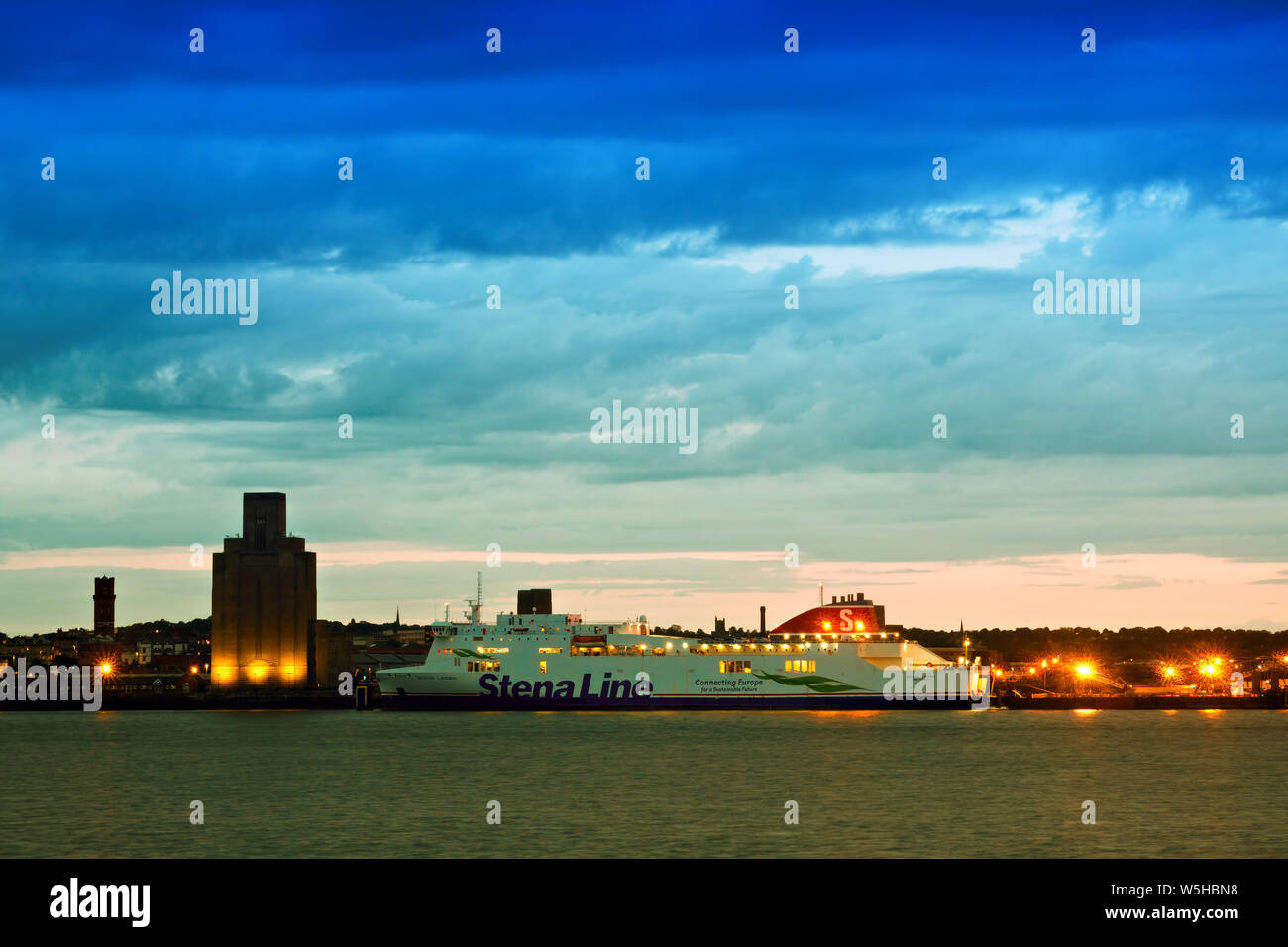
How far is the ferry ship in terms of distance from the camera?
104m

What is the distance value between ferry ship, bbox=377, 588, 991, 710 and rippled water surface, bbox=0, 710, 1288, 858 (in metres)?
11.4

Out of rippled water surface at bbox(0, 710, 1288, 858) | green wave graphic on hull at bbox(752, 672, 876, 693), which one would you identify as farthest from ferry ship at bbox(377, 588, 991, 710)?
rippled water surface at bbox(0, 710, 1288, 858)

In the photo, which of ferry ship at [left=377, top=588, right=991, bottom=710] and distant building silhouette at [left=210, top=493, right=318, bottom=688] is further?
distant building silhouette at [left=210, top=493, right=318, bottom=688]

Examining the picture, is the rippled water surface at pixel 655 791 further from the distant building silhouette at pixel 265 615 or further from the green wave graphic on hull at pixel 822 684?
the distant building silhouette at pixel 265 615

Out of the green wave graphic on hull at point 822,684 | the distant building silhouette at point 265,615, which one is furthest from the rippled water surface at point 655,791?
the distant building silhouette at point 265,615

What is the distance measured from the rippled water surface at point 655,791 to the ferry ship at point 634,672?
1137 centimetres

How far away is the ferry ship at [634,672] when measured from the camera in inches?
4099

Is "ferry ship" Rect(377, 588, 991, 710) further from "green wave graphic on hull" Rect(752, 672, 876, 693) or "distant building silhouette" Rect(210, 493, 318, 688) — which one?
"distant building silhouette" Rect(210, 493, 318, 688)

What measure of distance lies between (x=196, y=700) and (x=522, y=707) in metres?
69.6

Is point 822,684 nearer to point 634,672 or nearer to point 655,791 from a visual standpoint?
point 634,672
